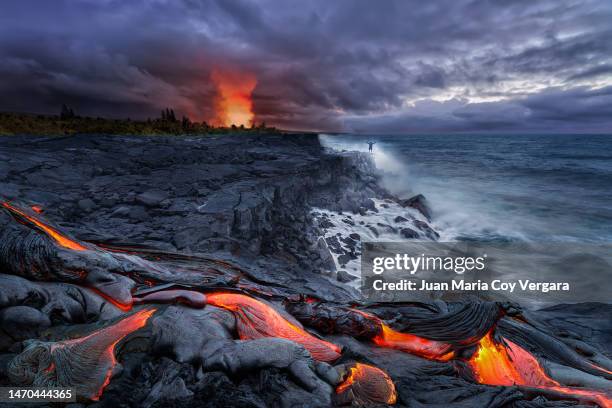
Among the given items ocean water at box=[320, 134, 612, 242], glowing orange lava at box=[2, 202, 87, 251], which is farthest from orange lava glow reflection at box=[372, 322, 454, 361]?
ocean water at box=[320, 134, 612, 242]

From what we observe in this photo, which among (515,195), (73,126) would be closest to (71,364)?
(73,126)

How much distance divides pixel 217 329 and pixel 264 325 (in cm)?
63

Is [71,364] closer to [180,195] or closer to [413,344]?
[413,344]

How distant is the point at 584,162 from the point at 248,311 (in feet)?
177

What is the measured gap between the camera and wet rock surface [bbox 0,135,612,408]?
2.80 metres

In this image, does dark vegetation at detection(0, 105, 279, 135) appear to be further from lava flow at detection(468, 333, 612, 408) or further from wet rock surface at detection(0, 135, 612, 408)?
lava flow at detection(468, 333, 612, 408)

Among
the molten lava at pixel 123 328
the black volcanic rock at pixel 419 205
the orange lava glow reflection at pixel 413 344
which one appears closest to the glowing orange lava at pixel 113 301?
the molten lava at pixel 123 328

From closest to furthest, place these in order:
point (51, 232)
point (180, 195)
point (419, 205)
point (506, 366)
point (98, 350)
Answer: point (98, 350) < point (506, 366) < point (51, 232) < point (180, 195) < point (419, 205)

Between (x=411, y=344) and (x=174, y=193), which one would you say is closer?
(x=411, y=344)

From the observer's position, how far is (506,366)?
3953mm

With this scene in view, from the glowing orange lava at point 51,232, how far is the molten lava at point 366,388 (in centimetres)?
453

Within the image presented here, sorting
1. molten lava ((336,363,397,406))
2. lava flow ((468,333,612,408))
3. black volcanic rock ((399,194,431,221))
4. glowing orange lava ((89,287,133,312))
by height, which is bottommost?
lava flow ((468,333,612,408))

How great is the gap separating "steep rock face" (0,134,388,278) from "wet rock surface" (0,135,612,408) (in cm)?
9

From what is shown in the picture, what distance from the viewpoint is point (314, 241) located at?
10945mm
